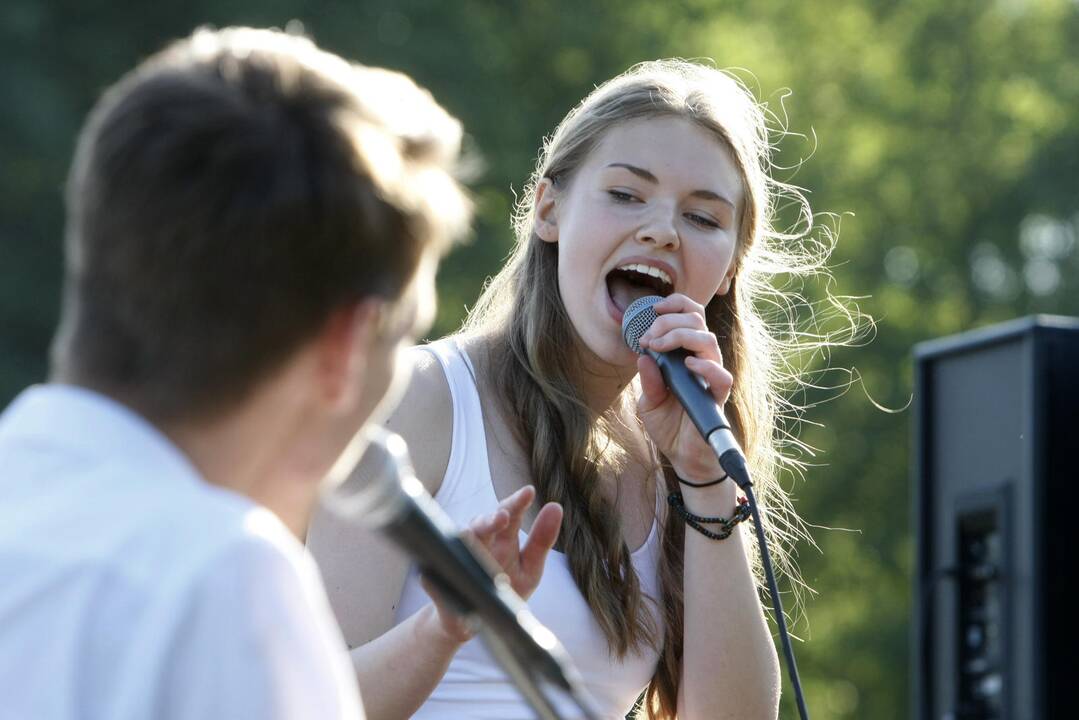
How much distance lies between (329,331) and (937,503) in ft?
10.4

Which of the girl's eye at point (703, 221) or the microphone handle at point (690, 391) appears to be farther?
the girl's eye at point (703, 221)

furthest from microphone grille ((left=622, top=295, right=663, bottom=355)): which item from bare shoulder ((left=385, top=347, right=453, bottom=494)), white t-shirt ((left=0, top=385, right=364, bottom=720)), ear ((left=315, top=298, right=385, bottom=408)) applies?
white t-shirt ((left=0, top=385, right=364, bottom=720))

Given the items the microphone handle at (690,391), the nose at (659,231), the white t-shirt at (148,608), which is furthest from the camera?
the nose at (659,231)

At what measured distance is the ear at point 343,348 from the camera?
56.8 inches

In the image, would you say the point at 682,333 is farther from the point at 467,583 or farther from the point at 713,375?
the point at 467,583

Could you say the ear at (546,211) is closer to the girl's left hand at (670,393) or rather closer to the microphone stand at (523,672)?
the girl's left hand at (670,393)

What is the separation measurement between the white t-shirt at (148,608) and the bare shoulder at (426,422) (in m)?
1.60

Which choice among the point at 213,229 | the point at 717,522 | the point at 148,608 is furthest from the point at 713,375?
the point at 148,608

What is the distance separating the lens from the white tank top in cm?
283

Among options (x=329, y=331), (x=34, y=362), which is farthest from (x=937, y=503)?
(x=34, y=362)

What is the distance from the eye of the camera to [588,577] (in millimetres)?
2961

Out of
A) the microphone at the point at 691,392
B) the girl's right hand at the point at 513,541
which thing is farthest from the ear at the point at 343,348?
the microphone at the point at 691,392

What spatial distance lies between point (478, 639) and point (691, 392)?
1.90 feet

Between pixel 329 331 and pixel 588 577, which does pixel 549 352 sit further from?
pixel 329 331
